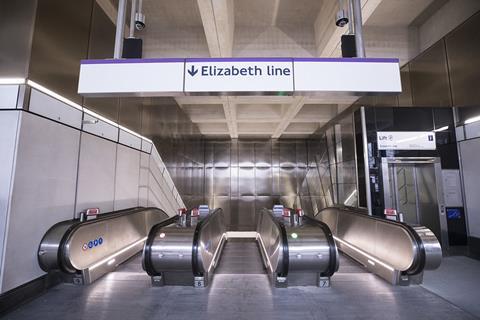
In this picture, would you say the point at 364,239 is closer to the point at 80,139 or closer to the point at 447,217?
the point at 447,217

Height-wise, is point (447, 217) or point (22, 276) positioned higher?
point (447, 217)

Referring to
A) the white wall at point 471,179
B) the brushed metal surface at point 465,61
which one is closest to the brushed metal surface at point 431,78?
the brushed metal surface at point 465,61

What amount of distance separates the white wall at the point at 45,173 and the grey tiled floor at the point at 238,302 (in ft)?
2.69

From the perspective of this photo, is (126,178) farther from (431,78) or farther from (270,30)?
(431,78)

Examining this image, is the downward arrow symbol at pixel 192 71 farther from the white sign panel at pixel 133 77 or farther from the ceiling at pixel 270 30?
the ceiling at pixel 270 30

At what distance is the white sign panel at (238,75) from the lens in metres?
2.78

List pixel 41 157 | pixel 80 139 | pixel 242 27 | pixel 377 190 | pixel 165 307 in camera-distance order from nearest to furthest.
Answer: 1. pixel 165 307
2. pixel 41 157
3. pixel 80 139
4. pixel 242 27
5. pixel 377 190

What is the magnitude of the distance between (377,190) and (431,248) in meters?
2.57

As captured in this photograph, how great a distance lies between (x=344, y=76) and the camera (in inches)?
110

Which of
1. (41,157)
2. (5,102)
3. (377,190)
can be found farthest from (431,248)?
(5,102)

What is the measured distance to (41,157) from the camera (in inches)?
146

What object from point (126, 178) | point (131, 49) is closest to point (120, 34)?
point (131, 49)

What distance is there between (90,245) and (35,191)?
1238mm

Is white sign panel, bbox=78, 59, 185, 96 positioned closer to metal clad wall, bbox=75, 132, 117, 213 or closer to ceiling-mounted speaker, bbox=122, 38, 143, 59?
ceiling-mounted speaker, bbox=122, 38, 143, 59
